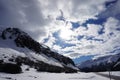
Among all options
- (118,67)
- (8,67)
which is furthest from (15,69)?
(118,67)

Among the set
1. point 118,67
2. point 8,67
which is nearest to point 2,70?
point 8,67

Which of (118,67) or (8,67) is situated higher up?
(118,67)

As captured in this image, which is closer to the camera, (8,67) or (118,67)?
(8,67)

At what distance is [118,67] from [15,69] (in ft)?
296

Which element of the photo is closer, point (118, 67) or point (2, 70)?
point (2, 70)

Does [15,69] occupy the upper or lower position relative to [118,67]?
lower

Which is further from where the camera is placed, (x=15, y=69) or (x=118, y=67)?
(x=118, y=67)

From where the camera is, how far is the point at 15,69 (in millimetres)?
50000

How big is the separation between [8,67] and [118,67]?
301 ft

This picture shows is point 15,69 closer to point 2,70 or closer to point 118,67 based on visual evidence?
point 2,70

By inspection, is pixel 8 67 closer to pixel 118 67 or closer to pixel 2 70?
pixel 2 70

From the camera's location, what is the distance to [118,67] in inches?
4914

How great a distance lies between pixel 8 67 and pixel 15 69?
6.16ft
